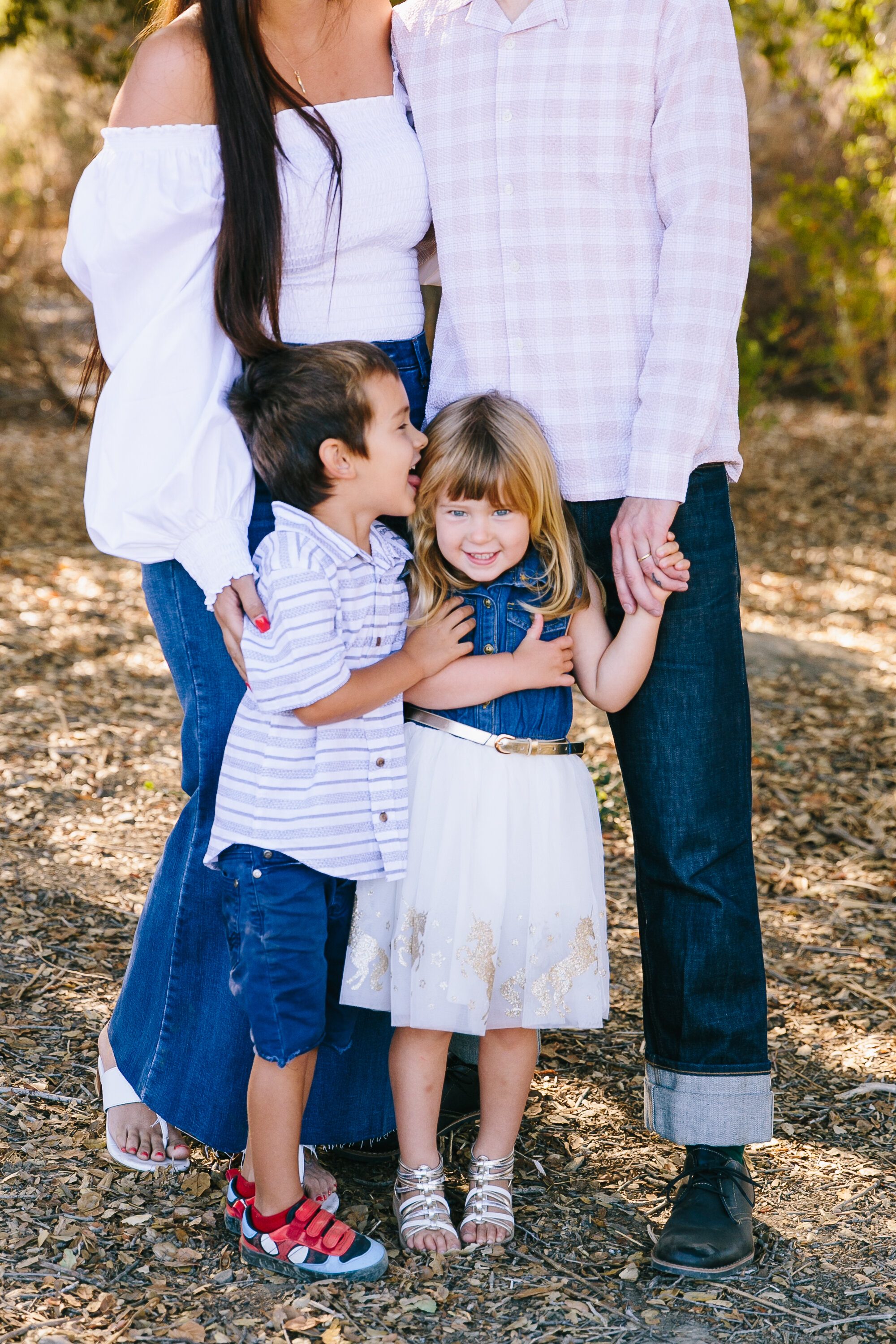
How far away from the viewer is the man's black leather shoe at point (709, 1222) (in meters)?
1.98

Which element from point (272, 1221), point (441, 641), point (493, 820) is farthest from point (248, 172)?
point (272, 1221)

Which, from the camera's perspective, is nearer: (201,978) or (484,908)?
(484,908)

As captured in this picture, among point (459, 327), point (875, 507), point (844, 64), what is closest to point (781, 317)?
point (875, 507)

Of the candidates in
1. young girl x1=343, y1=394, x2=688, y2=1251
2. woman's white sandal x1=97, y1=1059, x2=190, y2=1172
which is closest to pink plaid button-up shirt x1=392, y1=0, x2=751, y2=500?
young girl x1=343, y1=394, x2=688, y2=1251

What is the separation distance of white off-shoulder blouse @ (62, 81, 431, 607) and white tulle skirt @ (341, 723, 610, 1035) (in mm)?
470

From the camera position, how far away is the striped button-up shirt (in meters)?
1.85

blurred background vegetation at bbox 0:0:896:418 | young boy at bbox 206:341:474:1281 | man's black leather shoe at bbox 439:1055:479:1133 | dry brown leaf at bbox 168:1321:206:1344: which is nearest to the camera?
dry brown leaf at bbox 168:1321:206:1344

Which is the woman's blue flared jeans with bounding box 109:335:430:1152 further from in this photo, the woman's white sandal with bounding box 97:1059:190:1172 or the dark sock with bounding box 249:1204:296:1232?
the dark sock with bounding box 249:1204:296:1232

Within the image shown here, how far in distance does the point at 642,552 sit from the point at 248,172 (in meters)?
0.80

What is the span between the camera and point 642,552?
1.96 m

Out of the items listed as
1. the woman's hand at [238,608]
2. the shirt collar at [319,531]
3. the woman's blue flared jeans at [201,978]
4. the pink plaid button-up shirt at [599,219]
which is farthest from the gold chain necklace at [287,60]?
the woman's hand at [238,608]

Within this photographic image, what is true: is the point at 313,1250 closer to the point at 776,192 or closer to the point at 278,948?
the point at 278,948

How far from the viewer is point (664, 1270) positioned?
78.5 inches

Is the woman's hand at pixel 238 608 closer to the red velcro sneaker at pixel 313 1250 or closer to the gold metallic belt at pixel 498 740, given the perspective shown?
the gold metallic belt at pixel 498 740
